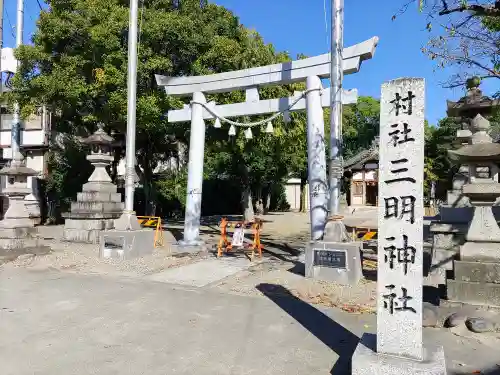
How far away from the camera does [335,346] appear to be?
4.79 metres

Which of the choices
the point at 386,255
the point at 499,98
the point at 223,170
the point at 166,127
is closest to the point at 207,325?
the point at 386,255

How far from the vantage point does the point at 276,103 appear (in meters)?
11.2

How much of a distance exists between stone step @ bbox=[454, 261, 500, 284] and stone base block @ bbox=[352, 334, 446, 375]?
2390 millimetres

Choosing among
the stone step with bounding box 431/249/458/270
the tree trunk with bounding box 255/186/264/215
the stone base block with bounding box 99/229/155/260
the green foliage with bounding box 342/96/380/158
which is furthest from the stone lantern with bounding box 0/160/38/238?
the green foliage with bounding box 342/96/380/158

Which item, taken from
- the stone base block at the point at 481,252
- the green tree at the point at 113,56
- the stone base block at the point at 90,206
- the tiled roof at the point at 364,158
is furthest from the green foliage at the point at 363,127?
the stone base block at the point at 481,252

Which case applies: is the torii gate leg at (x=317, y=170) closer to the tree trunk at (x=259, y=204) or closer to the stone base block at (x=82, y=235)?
the stone base block at (x=82, y=235)

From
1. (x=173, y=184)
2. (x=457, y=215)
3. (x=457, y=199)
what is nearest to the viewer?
(x=457, y=215)

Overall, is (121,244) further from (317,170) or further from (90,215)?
(317,170)

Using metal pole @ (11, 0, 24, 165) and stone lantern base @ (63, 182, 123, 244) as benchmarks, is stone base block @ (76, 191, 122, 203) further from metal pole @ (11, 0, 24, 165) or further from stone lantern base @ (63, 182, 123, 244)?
metal pole @ (11, 0, 24, 165)

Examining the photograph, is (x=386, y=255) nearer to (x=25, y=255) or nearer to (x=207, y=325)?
(x=207, y=325)

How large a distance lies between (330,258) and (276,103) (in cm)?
488

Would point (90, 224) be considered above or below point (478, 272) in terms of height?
above

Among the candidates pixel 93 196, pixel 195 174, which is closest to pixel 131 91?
pixel 195 174

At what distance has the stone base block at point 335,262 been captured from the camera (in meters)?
7.91
